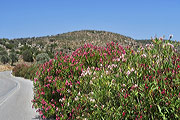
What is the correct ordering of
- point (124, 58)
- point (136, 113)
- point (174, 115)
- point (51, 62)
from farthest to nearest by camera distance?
point (51, 62) < point (124, 58) < point (136, 113) < point (174, 115)

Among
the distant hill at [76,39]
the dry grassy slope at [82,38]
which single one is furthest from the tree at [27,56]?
the dry grassy slope at [82,38]

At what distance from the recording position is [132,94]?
15.9 feet

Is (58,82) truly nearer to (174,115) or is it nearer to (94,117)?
(94,117)

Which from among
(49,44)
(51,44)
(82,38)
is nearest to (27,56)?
(51,44)

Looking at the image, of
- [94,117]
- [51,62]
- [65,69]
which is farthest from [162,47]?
[51,62]

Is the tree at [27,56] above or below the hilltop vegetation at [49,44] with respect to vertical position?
below

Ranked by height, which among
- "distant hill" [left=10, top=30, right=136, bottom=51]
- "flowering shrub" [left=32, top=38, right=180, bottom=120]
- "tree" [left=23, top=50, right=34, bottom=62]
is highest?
"distant hill" [left=10, top=30, right=136, bottom=51]

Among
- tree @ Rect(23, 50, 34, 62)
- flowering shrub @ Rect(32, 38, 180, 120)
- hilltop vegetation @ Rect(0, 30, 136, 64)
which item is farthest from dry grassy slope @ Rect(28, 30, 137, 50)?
flowering shrub @ Rect(32, 38, 180, 120)

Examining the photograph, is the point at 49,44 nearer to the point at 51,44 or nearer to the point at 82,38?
the point at 51,44

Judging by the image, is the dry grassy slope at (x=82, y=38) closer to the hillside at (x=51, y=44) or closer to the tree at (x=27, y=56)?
the hillside at (x=51, y=44)

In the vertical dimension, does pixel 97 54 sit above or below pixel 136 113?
above

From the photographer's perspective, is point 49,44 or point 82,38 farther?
point 82,38

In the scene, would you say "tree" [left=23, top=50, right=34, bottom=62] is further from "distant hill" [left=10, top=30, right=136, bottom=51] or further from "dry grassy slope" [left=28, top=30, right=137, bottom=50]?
"dry grassy slope" [left=28, top=30, right=137, bottom=50]

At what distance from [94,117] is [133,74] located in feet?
4.88
